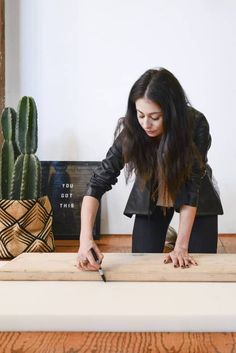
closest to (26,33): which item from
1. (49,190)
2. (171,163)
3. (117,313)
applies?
(49,190)

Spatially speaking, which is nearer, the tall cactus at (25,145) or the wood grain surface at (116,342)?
the wood grain surface at (116,342)

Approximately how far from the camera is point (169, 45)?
264 cm

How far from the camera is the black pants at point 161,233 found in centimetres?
171

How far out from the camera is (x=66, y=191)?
273 cm

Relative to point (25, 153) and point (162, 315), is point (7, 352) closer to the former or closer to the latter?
point (162, 315)

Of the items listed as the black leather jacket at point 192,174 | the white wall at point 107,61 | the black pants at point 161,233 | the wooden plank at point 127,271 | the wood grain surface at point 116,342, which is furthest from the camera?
the white wall at point 107,61

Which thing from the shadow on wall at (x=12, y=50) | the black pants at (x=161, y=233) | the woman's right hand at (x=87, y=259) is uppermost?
the shadow on wall at (x=12, y=50)

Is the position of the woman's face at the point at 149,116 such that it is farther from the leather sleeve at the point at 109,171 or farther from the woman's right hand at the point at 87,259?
the woman's right hand at the point at 87,259

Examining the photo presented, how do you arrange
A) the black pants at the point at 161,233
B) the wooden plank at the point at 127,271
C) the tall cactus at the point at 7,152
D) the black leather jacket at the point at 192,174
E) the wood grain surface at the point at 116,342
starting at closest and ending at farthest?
the wood grain surface at the point at 116,342 → the wooden plank at the point at 127,271 → the black leather jacket at the point at 192,174 → the black pants at the point at 161,233 → the tall cactus at the point at 7,152

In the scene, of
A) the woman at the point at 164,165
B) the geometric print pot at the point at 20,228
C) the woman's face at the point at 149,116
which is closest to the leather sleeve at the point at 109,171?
the woman at the point at 164,165

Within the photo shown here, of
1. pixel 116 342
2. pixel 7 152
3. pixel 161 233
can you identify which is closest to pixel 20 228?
pixel 7 152

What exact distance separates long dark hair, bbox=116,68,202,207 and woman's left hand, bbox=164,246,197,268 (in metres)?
0.21

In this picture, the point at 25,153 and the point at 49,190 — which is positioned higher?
the point at 25,153

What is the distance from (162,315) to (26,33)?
7.10 ft
